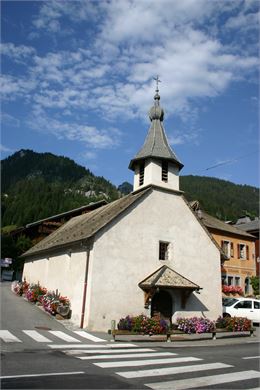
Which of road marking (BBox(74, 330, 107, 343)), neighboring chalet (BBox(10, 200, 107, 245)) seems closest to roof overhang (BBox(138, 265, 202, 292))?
road marking (BBox(74, 330, 107, 343))

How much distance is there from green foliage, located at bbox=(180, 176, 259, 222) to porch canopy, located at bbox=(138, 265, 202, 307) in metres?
78.6

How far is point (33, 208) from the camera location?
107 m

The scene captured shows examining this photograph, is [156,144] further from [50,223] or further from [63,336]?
[50,223]

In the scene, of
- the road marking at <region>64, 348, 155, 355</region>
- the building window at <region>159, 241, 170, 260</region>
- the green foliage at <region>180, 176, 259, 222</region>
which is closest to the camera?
the road marking at <region>64, 348, 155, 355</region>

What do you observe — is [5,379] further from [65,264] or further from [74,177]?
[74,177]

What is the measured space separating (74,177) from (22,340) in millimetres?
186250

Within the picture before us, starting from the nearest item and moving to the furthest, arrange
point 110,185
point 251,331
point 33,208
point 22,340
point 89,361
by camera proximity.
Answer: point 89,361
point 22,340
point 251,331
point 33,208
point 110,185

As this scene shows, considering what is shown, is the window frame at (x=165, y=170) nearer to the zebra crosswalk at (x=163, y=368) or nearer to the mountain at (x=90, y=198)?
the zebra crosswalk at (x=163, y=368)

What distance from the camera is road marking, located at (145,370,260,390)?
799 centimetres

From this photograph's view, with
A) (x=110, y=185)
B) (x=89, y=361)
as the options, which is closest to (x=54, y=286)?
(x=89, y=361)

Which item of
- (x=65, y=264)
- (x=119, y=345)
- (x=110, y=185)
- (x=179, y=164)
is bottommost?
(x=119, y=345)

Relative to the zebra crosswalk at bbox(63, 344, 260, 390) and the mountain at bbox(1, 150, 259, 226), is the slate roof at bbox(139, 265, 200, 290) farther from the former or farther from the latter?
the mountain at bbox(1, 150, 259, 226)

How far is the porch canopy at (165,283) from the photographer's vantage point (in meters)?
20.3

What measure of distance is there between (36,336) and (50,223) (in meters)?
27.8
